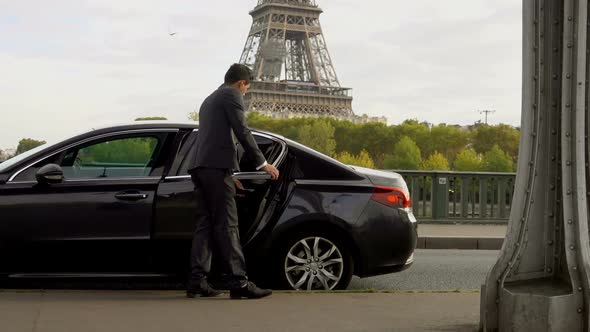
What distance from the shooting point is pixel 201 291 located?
6.50 meters

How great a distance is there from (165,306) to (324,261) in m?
1.46

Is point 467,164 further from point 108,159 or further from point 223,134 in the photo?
point 223,134

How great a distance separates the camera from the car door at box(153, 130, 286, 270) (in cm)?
685

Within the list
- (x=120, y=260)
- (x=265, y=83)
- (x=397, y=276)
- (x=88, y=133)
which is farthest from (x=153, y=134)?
(x=265, y=83)

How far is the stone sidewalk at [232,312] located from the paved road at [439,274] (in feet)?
5.17

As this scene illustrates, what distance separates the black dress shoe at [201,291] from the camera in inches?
255

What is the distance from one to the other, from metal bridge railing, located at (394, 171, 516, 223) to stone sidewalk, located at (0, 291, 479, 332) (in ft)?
31.3

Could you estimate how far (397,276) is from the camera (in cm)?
929

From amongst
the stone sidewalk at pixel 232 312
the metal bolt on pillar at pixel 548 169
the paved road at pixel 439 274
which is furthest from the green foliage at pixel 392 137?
the metal bolt on pillar at pixel 548 169

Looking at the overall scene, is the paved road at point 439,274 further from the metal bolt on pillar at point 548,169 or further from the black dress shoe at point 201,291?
the metal bolt on pillar at point 548,169

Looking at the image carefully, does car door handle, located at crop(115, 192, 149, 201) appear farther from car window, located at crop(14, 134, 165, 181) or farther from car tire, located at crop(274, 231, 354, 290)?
car tire, located at crop(274, 231, 354, 290)

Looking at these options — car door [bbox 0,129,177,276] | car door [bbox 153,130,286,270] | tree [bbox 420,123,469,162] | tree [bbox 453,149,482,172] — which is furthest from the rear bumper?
tree [bbox 420,123,469,162]

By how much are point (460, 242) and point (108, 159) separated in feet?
23.0

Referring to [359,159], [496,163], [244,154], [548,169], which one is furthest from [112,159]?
[359,159]
